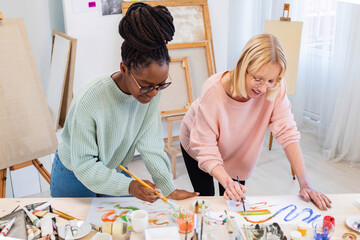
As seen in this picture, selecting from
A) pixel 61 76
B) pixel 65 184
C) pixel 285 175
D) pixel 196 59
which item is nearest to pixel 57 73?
pixel 61 76

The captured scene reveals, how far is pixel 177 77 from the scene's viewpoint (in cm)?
325

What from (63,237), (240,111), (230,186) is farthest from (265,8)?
(63,237)

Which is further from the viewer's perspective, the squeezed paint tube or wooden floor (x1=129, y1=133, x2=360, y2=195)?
wooden floor (x1=129, y1=133, x2=360, y2=195)

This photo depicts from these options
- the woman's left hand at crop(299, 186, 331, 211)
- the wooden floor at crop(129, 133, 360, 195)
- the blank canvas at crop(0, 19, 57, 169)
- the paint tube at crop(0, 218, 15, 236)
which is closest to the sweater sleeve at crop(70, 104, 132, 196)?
the paint tube at crop(0, 218, 15, 236)

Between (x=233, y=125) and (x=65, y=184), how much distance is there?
0.78 metres

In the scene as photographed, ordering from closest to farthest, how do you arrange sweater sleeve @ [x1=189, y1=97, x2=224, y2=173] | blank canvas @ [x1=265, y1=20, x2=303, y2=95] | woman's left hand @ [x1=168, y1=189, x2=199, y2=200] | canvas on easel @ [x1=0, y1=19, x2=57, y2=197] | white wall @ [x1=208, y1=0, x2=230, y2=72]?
woman's left hand @ [x1=168, y1=189, x2=199, y2=200]
sweater sleeve @ [x1=189, y1=97, x2=224, y2=173]
canvas on easel @ [x1=0, y1=19, x2=57, y2=197]
blank canvas @ [x1=265, y1=20, x2=303, y2=95]
white wall @ [x1=208, y1=0, x2=230, y2=72]

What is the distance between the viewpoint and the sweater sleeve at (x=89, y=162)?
1.32 m

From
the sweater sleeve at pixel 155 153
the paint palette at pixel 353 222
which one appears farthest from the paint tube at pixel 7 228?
the paint palette at pixel 353 222

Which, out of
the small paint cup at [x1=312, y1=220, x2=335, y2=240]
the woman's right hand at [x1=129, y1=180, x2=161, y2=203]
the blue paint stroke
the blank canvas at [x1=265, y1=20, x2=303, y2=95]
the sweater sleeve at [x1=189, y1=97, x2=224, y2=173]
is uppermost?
the blank canvas at [x1=265, y1=20, x2=303, y2=95]

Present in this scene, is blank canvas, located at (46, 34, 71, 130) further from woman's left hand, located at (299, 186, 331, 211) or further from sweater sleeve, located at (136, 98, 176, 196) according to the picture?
woman's left hand, located at (299, 186, 331, 211)

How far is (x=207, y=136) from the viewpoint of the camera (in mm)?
1661

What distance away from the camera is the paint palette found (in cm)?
136

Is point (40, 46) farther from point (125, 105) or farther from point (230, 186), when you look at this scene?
point (230, 186)

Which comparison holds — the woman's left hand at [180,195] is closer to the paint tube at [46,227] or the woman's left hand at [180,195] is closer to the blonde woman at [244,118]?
the blonde woman at [244,118]
